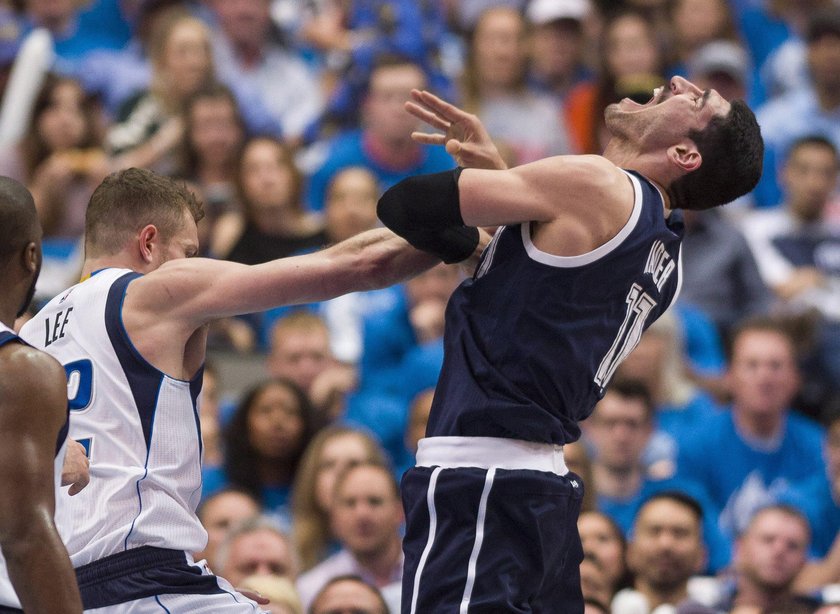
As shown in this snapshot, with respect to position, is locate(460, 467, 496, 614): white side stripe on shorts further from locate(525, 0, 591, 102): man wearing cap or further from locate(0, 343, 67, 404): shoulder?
locate(525, 0, 591, 102): man wearing cap

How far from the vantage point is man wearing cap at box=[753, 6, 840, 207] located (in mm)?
11430

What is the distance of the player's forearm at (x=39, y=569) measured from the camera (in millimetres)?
3900

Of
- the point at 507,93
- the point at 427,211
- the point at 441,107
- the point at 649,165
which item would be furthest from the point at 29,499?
the point at 507,93

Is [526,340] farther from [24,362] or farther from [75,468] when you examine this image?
[24,362]

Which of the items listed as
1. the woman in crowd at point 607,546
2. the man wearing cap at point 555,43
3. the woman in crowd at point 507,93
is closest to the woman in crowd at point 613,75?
the woman in crowd at point 507,93

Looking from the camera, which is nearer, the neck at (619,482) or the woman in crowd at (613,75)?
the neck at (619,482)

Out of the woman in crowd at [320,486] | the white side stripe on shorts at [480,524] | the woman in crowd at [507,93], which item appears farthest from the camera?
the woman in crowd at [507,93]

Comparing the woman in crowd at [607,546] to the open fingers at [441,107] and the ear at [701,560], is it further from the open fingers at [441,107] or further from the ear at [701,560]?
the open fingers at [441,107]

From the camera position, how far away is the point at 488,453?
4785 mm

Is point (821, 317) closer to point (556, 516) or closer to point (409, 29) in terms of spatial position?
point (409, 29)

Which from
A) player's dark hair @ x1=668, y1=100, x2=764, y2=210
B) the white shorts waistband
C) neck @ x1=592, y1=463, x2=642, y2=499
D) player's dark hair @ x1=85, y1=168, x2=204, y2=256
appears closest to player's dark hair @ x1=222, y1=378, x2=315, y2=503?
neck @ x1=592, y1=463, x2=642, y2=499

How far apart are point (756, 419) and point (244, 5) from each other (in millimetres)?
5449

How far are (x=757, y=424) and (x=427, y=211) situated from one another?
189 inches

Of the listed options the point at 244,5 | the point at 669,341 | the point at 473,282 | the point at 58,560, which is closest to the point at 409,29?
the point at 244,5
